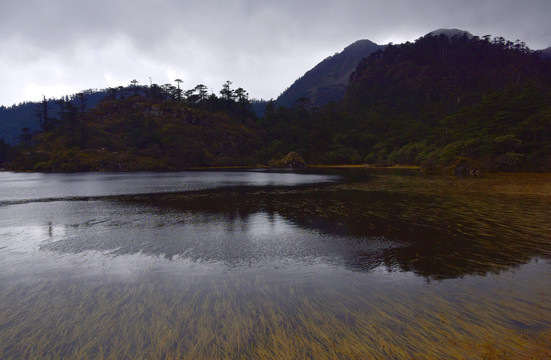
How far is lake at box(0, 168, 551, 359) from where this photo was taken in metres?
5.43

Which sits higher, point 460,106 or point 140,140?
point 460,106

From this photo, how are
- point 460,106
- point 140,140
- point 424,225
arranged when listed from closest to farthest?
point 424,225
point 140,140
point 460,106

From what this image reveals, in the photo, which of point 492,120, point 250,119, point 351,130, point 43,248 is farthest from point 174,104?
point 43,248

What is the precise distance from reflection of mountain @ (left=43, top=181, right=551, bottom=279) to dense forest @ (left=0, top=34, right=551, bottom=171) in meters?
45.2

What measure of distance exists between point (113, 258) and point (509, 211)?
22975 mm

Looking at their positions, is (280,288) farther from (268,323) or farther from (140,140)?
(140,140)

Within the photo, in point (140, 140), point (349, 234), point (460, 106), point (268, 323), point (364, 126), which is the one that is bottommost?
point (349, 234)

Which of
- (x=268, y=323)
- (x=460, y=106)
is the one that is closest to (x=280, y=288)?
(x=268, y=323)

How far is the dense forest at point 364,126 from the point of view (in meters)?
58.8

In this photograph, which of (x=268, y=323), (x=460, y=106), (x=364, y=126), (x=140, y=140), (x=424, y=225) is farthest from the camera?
(x=364, y=126)

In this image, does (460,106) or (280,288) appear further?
(460,106)

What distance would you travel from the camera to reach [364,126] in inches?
5079

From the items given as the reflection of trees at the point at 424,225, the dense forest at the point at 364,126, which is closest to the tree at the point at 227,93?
the dense forest at the point at 364,126

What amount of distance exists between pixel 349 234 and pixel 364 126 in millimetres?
123570
